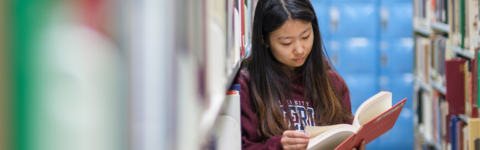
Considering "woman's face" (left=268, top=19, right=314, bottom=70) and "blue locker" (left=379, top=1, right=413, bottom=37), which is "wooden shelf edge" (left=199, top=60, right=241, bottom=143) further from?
"blue locker" (left=379, top=1, right=413, bottom=37)

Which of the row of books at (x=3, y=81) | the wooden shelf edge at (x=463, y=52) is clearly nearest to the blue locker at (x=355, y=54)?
the wooden shelf edge at (x=463, y=52)

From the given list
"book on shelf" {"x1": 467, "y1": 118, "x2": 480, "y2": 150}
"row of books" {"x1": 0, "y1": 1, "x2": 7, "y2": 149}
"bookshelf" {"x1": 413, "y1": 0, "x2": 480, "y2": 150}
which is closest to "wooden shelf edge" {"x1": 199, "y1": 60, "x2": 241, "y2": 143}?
"row of books" {"x1": 0, "y1": 1, "x2": 7, "y2": 149}

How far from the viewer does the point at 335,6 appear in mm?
3385

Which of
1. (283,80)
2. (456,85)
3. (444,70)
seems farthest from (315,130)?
(444,70)


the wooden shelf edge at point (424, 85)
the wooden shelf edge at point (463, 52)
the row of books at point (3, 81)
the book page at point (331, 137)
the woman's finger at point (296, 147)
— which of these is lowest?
the wooden shelf edge at point (424, 85)

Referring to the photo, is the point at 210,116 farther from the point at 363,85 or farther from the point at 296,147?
the point at 363,85

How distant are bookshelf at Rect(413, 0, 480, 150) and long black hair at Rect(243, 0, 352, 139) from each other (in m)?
0.92

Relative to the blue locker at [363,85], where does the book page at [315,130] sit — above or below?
above

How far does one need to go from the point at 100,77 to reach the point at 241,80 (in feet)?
3.04

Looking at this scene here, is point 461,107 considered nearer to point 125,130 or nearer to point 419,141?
point 419,141

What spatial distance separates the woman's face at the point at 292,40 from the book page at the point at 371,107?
20 cm

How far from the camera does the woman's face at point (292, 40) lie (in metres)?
1.09

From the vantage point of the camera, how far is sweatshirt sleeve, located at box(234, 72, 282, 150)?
1.07 metres

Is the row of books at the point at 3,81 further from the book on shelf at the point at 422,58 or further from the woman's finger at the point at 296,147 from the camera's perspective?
the book on shelf at the point at 422,58
